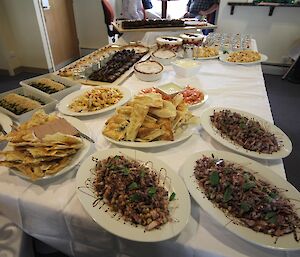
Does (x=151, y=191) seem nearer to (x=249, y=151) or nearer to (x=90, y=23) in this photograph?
(x=249, y=151)

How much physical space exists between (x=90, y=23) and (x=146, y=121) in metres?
3.64

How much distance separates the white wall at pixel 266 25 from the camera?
119 inches

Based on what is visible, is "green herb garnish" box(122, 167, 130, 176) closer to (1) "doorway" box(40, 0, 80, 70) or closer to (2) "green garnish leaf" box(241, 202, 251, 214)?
(2) "green garnish leaf" box(241, 202, 251, 214)

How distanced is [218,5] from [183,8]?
3.47ft

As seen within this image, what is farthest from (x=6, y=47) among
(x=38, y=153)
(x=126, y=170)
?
(x=126, y=170)

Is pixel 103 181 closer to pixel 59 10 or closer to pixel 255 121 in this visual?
pixel 255 121

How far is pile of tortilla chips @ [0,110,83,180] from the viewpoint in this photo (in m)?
0.67

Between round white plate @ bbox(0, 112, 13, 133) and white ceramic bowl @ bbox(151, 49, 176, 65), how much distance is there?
1015mm

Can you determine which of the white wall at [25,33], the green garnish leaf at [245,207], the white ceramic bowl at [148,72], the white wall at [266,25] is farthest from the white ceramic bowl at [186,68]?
the white wall at [25,33]

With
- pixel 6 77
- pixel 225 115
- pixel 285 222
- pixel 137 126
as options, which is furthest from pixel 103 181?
pixel 6 77

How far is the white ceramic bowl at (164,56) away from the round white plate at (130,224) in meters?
Answer: 1.05

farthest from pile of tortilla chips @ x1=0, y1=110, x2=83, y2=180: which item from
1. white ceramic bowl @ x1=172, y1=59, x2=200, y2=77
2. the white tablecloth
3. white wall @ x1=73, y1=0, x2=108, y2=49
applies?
white wall @ x1=73, y1=0, x2=108, y2=49

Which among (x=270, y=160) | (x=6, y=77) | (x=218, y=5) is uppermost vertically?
(x=218, y=5)

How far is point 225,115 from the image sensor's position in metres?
0.94
